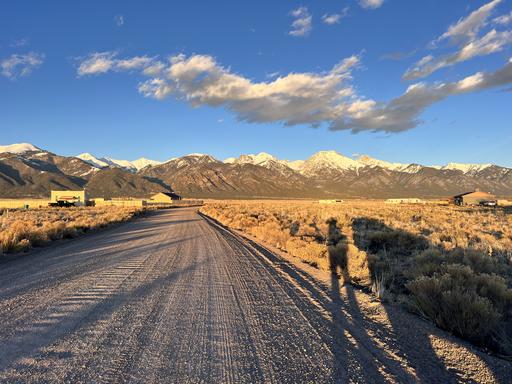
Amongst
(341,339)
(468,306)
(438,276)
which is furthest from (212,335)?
(438,276)

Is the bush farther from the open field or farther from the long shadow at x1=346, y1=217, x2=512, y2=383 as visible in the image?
the long shadow at x1=346, y1=217, x2=512, y2=383

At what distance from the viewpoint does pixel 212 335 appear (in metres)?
5.14

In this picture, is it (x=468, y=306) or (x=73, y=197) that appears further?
(x=73, y=197)

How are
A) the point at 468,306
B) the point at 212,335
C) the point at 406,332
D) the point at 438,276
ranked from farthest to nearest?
1. the point at 438,276
2. the point at 468,306
3. the point at 406,332
4. the point at 212,335

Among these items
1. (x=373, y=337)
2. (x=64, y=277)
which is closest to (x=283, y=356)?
(x=373, y=337)

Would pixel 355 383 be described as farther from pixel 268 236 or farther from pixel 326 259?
pixel 268 236

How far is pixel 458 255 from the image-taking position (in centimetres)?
1093

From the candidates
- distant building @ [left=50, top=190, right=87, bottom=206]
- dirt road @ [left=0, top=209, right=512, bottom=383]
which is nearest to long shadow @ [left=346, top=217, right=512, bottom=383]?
dirt road @ [left=0, top=209, right=512, bottom=383]

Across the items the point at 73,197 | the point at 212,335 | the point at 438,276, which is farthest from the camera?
the point at 73,197

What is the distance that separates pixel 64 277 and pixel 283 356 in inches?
Answer: 268

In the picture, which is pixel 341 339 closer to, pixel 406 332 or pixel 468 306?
pixel 406 332

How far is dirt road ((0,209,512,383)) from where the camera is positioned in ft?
13.4

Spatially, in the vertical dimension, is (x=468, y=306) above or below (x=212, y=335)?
above

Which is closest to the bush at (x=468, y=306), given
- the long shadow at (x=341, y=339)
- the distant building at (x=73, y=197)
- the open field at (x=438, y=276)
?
the open field at (x=438, y=276)
